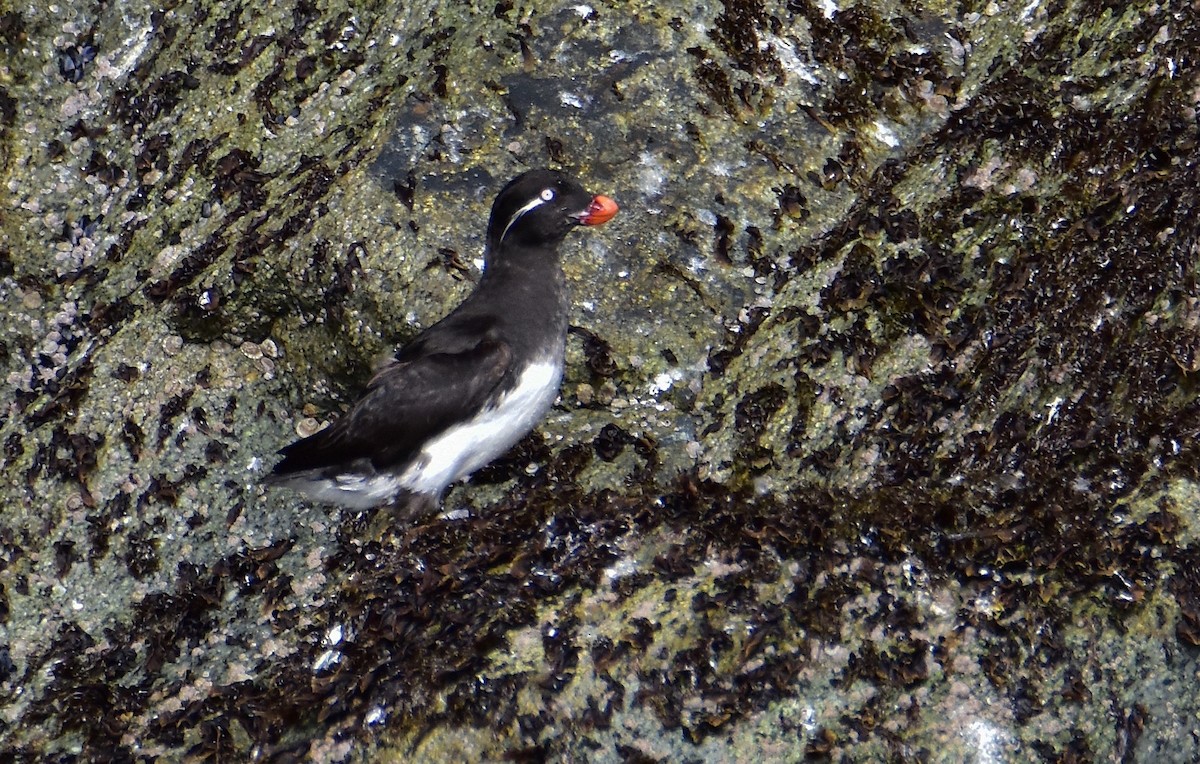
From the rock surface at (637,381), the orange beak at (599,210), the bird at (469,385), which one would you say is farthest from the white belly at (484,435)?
the orange beak at (599,210)

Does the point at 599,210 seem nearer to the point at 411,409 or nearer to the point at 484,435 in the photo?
the point at 484,435

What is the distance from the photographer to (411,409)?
8055 mm

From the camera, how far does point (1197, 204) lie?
7742mm

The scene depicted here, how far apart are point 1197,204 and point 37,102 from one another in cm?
984

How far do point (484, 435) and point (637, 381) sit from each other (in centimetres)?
147

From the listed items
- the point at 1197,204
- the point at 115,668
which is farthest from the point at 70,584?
the point at 1197,204

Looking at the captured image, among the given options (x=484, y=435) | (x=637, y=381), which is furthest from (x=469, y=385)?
(x=637, y=381)

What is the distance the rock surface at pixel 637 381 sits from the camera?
667 centimetres

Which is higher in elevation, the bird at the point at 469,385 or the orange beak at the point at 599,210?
the orange beak at the point at 599,210

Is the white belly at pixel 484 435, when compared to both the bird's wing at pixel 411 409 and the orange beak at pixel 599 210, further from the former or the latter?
the orange beak at pixel 599 210

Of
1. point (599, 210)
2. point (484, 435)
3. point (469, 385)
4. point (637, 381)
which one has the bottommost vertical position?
point (637, 381)

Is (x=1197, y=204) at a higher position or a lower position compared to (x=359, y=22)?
lower

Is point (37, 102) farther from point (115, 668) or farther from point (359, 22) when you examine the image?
point (115, 668)

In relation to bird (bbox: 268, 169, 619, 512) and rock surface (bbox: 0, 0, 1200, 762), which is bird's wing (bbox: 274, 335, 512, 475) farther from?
rock surface (bbox: 0, 0, 1200, 762)
